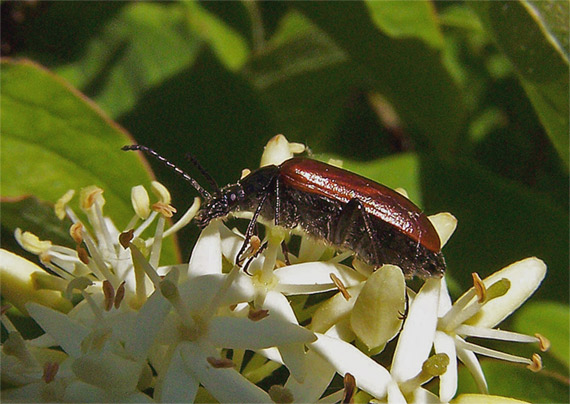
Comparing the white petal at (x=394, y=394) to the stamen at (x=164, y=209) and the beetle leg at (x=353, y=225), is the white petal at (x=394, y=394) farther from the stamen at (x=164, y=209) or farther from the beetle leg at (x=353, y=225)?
the stamen at (x=164, y=209)

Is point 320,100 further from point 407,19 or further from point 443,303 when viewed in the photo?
point 443,303

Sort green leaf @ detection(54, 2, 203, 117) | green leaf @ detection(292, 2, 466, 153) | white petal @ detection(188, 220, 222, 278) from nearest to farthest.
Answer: white petal @ detection(188, 220, 222, 278) < green leaf @ detection(292, 2, 466, 153) < green leaf @ detection(54, 2, 203, 117)

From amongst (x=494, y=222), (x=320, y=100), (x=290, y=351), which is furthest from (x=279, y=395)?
(x=320, y=100)

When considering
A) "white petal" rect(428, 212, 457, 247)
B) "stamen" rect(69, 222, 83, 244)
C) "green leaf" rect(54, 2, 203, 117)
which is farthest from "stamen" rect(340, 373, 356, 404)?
"green leaf" rect(54, 2, 203, 117)

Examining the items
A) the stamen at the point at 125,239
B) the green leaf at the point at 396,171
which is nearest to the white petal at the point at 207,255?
the stamen at the point at 125,239

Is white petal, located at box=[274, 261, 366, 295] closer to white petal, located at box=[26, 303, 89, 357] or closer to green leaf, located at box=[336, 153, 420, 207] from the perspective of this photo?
white petal, located at box=[26, 303, 89, 357]
